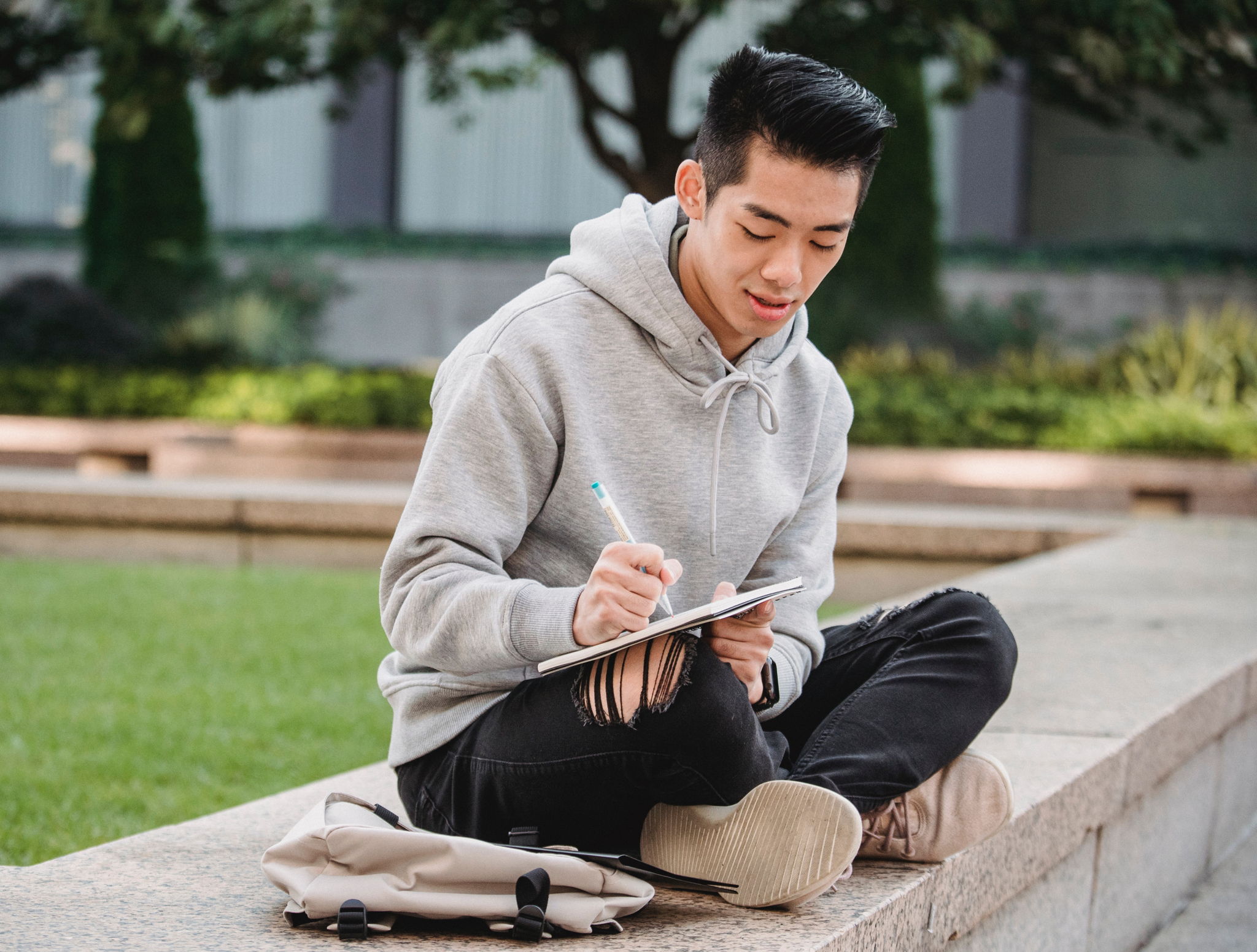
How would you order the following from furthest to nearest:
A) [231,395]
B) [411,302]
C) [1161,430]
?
[411,302]
[231,395]
[1161,430]

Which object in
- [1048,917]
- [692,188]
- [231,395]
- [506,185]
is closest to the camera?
[692,188]

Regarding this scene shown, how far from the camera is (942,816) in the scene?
207cm

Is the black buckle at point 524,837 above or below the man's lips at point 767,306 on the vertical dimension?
below

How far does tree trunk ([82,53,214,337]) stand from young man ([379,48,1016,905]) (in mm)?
12353

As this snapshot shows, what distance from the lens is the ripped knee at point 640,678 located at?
1.83m

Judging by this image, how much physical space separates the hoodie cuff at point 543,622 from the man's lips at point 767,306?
53 centimetres

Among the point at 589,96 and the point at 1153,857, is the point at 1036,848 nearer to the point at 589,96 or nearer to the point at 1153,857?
the point at 1153,857

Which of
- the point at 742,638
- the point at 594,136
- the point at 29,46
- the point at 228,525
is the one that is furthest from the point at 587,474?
the point at 29,46

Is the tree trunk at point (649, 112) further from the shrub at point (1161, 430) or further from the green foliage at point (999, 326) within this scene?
the green foliage at point (999, 326)

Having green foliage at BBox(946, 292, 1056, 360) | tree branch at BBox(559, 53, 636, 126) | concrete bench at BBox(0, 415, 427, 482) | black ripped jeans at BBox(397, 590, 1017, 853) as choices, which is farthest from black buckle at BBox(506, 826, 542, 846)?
green foliage at BBox(946, 292, 1056, 360)

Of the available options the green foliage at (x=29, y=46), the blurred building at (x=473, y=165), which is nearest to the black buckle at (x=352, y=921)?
the green foliage at (x=29, y=46)

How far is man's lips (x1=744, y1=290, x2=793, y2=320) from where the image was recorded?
2.09 meters

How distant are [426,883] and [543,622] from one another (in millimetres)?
343

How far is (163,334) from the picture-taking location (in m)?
12.1
